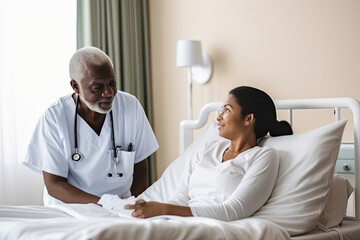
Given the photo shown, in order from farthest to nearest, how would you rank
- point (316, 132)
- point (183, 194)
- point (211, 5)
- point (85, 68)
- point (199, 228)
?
point (211, 5) → point (85, 68) → point (183, 194) → point (316, 132) → point (199, 228)

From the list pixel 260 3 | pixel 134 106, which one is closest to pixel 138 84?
pixel 260 3

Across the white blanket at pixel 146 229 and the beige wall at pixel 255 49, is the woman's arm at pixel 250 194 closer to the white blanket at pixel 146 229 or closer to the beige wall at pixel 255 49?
the white blanket at pixel 146 229

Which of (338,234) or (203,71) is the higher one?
(203,71)

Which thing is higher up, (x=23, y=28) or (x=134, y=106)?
(x=23, y=28)

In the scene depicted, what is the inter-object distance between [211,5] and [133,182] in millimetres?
1711

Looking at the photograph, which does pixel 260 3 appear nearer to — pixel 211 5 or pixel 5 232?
pixel 211 5

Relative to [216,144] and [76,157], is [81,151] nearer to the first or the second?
[76,157]

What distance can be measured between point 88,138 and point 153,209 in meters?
0.74

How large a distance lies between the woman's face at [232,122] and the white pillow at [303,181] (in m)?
0.17

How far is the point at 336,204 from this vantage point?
2348mm

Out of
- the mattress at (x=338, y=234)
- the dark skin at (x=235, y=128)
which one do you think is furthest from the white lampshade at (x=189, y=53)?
the mattress at (x=338, y=234)

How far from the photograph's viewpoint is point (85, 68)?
2.70 meters

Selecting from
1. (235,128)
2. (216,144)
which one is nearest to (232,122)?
(235,128)

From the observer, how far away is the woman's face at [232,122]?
242 centimetres
